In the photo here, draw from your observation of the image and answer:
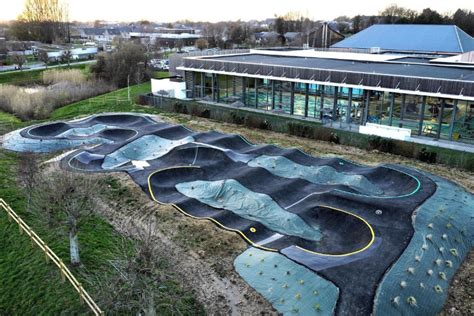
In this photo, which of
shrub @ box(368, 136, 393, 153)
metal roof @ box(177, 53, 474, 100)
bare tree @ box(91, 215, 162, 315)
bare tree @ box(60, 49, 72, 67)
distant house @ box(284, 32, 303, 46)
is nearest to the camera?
bare tree @ box(91, 215, 162, 315)

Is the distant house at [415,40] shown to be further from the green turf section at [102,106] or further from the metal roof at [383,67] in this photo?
the green turf section at [102,106]

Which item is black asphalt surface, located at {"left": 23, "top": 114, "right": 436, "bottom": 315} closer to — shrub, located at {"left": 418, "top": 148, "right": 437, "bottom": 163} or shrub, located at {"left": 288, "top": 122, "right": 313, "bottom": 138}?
shrub, located at {"left": 418, "top": 148, "right": 437, "bottom": 163}

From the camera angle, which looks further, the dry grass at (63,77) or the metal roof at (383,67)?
the dry grass at (63,77)

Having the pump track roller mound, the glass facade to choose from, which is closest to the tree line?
the glass facade

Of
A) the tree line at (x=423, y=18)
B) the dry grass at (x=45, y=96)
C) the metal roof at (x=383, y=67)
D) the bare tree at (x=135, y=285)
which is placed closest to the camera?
the bare tree at (x=135, y=285)

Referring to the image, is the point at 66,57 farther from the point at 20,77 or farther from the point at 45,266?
the point at 45,266

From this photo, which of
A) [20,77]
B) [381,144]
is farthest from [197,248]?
[20,77]

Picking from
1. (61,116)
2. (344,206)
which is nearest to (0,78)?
(61,116)

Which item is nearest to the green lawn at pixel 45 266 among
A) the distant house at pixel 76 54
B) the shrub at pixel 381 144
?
the shrub at pixel 381 144
